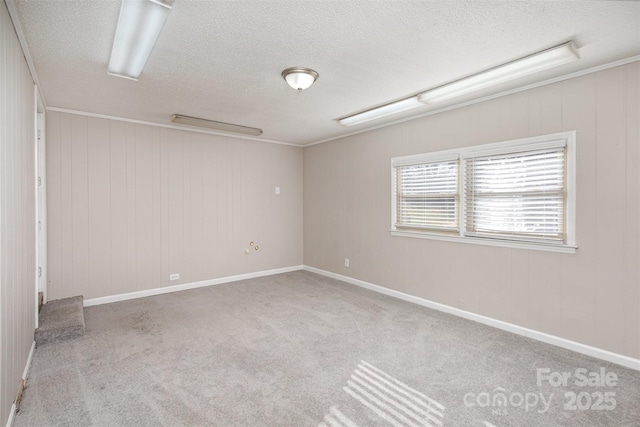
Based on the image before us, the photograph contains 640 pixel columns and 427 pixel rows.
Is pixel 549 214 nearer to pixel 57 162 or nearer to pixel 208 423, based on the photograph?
pixel 208 423

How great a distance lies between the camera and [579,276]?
2.83 meters

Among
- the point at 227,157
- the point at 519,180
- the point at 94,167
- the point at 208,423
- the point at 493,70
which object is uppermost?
the point at 493,70

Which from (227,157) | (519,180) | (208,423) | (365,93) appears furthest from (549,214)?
(227,157)

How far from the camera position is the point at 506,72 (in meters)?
2.70

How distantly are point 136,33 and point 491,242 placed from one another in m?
3.63

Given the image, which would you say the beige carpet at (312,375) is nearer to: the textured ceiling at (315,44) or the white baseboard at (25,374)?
the white baseboard at (25,374)

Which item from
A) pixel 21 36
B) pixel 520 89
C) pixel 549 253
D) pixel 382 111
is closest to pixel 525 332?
pixel 549 253

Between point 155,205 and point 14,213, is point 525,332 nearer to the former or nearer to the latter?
point 14,213

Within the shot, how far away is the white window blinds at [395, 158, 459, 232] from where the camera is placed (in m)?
3.81

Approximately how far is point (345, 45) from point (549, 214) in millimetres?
2423

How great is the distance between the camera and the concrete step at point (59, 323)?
2.96m

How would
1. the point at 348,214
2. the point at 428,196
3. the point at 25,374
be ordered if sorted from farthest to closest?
the point at 348,214 < the point at 428,196 < the point at 25,374

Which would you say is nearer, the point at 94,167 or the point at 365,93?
the point at 365,93

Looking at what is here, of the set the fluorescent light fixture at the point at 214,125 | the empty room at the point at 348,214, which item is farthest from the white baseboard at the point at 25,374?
the fluorescent light fixture at the point at 214,125
